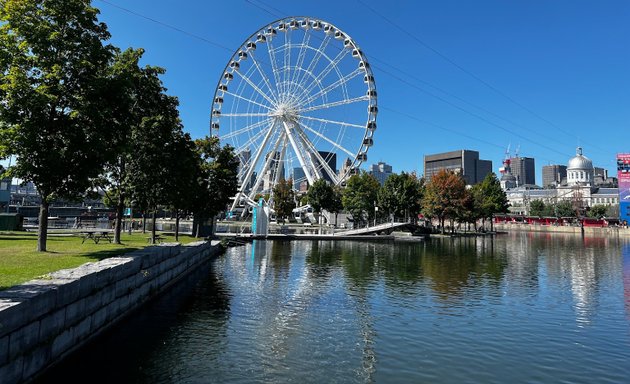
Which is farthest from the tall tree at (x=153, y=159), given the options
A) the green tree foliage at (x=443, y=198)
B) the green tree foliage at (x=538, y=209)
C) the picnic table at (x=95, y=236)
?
the green tree foliage at (x=538, y=209)

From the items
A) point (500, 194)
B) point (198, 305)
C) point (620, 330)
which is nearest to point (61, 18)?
point (198, 305)

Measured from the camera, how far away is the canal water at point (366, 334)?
36.5 ft

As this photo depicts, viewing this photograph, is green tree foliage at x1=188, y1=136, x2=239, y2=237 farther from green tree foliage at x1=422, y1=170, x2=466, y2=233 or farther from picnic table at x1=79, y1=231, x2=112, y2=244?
green tree foliage at x1=422, y1=170, x2=466, y2=233

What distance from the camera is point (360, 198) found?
8569cm

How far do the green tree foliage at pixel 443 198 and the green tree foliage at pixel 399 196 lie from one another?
244cm

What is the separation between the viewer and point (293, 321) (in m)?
15.8

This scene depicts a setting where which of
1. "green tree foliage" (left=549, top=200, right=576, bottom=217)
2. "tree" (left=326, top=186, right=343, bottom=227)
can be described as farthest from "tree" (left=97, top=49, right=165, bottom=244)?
"green tree foliage" (left=549, top=200, right=576, bottom=217)

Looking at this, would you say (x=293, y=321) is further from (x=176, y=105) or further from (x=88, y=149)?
(x=176, y=105)

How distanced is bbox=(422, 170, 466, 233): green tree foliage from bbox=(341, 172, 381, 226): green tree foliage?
10566 mm

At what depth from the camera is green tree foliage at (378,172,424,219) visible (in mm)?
84500

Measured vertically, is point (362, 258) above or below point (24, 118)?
below

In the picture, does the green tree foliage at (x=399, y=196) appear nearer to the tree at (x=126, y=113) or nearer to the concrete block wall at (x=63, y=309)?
the tree at (x=126, y=113)

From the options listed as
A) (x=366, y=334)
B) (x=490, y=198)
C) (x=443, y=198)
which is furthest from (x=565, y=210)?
(x=366, y=334)

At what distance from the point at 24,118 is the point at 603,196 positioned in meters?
228
